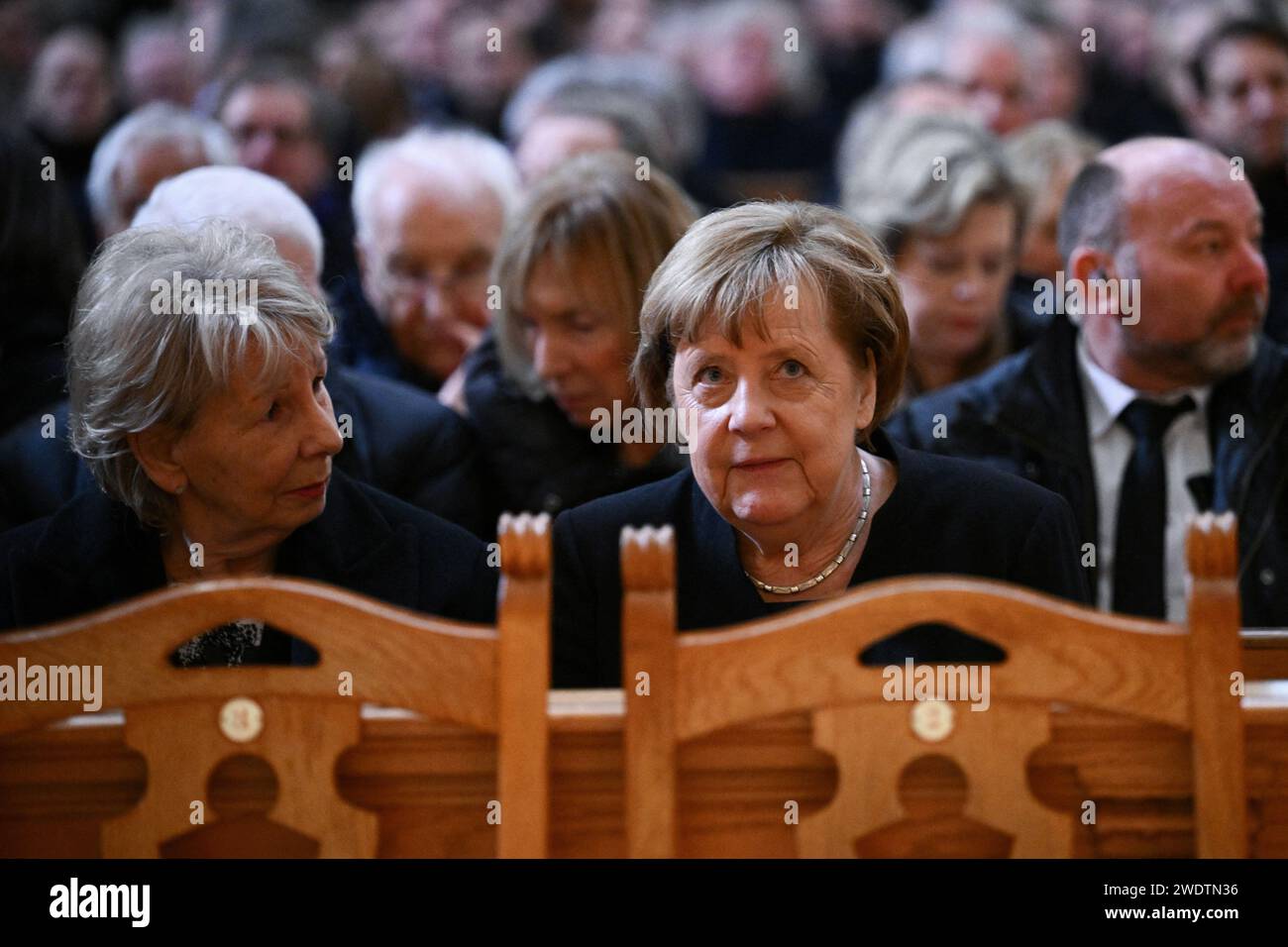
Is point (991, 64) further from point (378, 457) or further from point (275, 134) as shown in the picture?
point (378, 457)

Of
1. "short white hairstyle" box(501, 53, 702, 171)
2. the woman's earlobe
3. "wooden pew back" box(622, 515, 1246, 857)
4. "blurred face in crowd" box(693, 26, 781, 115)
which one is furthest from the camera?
"blurred face in crowd" box(693, 26, 781, 115)

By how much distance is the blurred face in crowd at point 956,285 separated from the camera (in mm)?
3168

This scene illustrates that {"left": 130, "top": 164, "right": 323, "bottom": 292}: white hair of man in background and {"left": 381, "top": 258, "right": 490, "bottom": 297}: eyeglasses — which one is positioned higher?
{"left": 381, "top": 258, "right": 490, "bottom": 297}: eyeglasses

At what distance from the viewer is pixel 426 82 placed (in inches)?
251

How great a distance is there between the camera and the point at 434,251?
319 centimetres

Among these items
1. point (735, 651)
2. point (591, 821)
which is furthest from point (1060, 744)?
point (591, 821)

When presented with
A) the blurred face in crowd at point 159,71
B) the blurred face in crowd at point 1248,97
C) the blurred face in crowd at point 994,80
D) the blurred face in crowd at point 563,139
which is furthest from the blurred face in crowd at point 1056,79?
the blurred face in crowd at point 159,71

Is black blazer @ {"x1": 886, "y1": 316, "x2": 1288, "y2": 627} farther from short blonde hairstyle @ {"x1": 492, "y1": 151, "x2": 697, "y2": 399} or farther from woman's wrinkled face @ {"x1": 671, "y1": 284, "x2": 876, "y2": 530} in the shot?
woman's wrinkled face @ {"x1": 671, "y1": 284, "x2": 876, "y2": 530}

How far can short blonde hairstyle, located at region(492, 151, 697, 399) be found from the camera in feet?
8.50

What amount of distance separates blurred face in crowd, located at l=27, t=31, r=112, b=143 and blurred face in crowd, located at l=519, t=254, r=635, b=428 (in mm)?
3119

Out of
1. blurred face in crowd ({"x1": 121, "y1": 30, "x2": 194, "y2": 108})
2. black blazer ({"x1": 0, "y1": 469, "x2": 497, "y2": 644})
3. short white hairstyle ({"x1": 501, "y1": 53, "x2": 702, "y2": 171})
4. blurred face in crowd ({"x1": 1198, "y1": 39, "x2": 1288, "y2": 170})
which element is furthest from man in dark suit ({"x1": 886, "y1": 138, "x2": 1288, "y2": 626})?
blurred face in crowd ({"x1": 121, "y1": 30, "x2": 194, "y2": 108})
